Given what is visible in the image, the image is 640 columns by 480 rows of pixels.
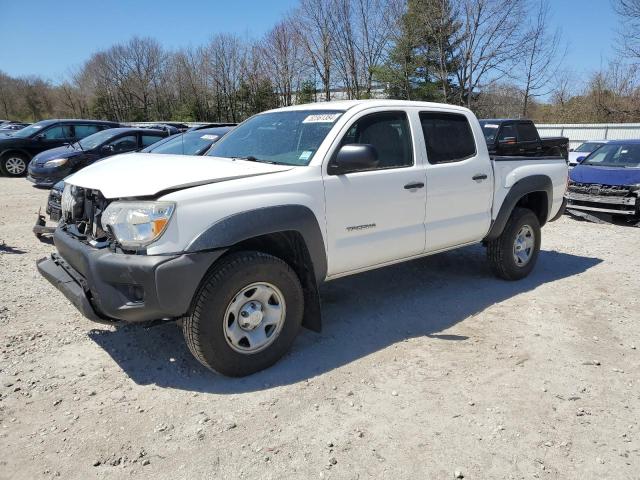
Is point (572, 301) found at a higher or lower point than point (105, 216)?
lower

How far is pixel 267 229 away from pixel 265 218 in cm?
7

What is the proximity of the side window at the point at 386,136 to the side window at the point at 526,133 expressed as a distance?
A: 794 cm

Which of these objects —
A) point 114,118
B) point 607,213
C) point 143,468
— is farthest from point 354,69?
point 143,468

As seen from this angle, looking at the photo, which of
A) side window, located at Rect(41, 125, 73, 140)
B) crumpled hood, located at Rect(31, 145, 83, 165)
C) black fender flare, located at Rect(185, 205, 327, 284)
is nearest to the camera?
black fender flare, located at Rect(185, 205, 327, 284)

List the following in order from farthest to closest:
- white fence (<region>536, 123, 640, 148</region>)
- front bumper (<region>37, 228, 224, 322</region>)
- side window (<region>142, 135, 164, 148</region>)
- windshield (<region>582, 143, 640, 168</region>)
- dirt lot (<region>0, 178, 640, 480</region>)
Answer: white fence (<region>536, 123, 640, 148</region>)
side window (<region>142, 135, 164, 148</region>)
windshield (<region>582, 143, 640, 168</region>)
front bumper (<region>37, 228, 224, 322</region>)
dirt lot (<region>0, 178, 640, 480</region>)

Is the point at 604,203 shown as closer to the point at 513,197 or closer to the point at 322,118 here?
the point at 513,197

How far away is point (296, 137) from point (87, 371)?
2.33m

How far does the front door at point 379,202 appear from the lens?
377 cm

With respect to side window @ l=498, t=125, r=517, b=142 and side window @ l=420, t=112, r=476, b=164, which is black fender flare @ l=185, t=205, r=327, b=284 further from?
side window @ l=498, t=125, r=517, b=142

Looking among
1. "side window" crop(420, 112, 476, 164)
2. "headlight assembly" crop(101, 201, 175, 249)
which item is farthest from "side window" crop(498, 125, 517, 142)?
"headlight assembly" crop(101, 201, 175, 249)

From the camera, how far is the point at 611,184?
9.45m

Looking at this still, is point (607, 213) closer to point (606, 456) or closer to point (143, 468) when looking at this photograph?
point (606, 456)

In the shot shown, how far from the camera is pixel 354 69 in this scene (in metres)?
34.2

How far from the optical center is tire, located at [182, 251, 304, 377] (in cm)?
315
